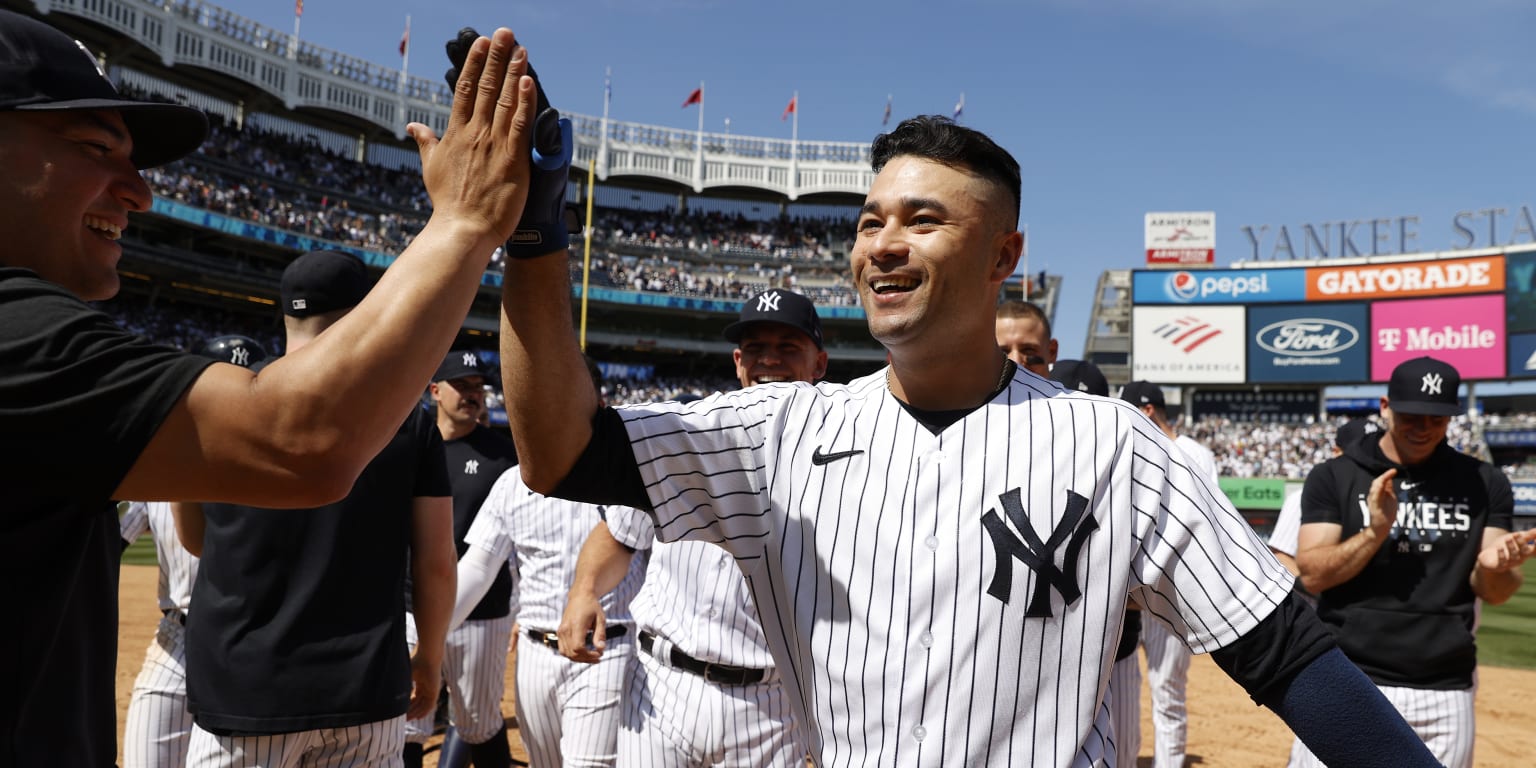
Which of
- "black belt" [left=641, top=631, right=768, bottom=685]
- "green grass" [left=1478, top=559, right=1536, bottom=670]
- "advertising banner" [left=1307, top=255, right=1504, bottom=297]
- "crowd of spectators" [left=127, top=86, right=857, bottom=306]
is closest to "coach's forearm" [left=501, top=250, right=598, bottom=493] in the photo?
"black belt" [left=641, top=631, right=768, bottom=685]

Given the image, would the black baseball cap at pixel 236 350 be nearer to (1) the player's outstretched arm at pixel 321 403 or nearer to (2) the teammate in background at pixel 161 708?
(2) the teammate in background at pixel 161 708

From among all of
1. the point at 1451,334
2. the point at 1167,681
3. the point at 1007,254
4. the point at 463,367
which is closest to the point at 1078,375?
the point at 1167,681

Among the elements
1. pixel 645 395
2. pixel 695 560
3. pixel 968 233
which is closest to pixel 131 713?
pixel 695 560

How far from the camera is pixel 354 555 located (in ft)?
10.8

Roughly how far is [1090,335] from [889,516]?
57487 millimetres

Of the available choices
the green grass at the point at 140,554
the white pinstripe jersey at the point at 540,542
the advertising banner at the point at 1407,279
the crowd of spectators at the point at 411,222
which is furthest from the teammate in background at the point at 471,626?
the advertising banner at the point at 1407,279

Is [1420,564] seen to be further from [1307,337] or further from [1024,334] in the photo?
[1307,337]

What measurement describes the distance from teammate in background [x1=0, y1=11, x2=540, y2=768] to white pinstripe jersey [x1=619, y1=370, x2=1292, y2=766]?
60 cm

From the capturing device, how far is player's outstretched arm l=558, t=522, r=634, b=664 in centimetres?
400

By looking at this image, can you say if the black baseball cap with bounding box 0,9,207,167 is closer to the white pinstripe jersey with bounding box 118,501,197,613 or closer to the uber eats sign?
the white pinstripe jersey with bounding box 118,501,197,613

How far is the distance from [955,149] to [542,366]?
3.31 feet

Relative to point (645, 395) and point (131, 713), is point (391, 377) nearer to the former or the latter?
point (131, 713)

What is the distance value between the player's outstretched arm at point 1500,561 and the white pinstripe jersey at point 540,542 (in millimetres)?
3954

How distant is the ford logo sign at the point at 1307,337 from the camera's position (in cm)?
3781
